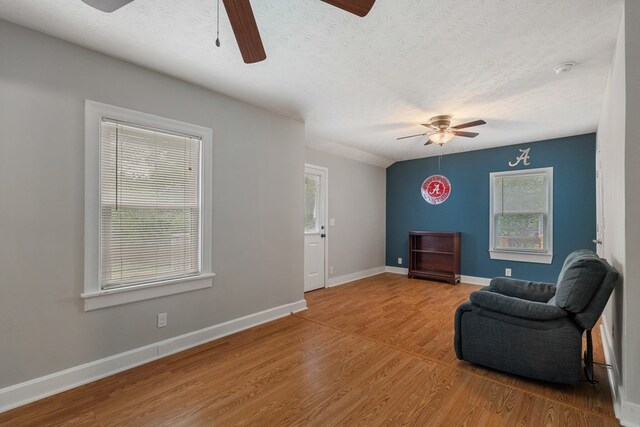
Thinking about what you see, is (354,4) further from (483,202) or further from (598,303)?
(483,202)

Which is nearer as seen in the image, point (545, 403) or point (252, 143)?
point (545, 403)

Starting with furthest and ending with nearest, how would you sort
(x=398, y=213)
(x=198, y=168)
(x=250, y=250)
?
(x=398, y=213), (x=250, y=250), (x=198, y=168)

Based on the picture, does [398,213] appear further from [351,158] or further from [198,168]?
[198,168]

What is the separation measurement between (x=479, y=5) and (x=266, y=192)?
2.55 metres

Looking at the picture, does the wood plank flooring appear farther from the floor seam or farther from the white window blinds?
the white window blinds

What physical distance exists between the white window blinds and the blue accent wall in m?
4.63

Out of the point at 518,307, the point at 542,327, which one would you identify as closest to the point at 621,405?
the point at 542,327

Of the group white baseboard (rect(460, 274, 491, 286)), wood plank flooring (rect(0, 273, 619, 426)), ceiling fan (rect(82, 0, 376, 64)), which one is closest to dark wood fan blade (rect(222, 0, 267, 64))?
ceiling fan (rect(82, 0, 376, 64))

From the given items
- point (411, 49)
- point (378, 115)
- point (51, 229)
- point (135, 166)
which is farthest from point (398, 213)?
point (51, 229)

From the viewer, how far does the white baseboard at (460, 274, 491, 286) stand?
5.41 meters

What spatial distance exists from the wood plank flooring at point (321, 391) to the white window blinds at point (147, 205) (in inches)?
32.2

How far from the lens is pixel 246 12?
1.43 metres

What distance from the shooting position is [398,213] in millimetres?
6570

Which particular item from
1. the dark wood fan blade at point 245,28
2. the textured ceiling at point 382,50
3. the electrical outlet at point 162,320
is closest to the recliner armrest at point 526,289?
the textured ceiling at point 382,50
